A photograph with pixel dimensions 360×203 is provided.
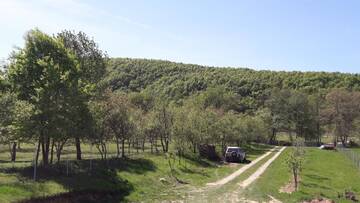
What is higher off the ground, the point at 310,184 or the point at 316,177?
the point at 316,177

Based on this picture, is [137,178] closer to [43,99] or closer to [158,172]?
[158,172]

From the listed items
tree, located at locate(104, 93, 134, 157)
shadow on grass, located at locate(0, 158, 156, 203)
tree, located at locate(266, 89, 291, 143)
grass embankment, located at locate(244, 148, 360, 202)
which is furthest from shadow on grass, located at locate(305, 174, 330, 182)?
tree, located at locate(266, 89, 291, 143)

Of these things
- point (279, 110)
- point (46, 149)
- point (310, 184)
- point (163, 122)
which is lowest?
point (310, 184)

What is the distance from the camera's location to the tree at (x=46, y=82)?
34.6 m

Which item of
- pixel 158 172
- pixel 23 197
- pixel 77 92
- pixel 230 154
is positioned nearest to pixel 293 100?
pixel 230 154

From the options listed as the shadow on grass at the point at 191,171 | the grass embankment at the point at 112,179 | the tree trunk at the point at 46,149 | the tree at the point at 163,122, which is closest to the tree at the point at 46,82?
the tree trunk at the point at 46,149

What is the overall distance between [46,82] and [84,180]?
8.41m

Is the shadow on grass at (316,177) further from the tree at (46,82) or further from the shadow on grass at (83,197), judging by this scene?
the tree at (46,82)

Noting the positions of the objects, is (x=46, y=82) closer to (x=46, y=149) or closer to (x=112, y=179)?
(x=46, y=149)

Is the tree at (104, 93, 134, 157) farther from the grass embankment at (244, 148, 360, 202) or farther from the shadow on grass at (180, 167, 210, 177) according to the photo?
the grass embankment at (244, 148, 360, 202)

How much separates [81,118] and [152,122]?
87.5 ft

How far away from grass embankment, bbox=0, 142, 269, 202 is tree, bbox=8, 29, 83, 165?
313 cm

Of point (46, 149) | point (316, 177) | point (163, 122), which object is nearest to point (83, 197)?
point (46, 149)

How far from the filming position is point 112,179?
3772cm
